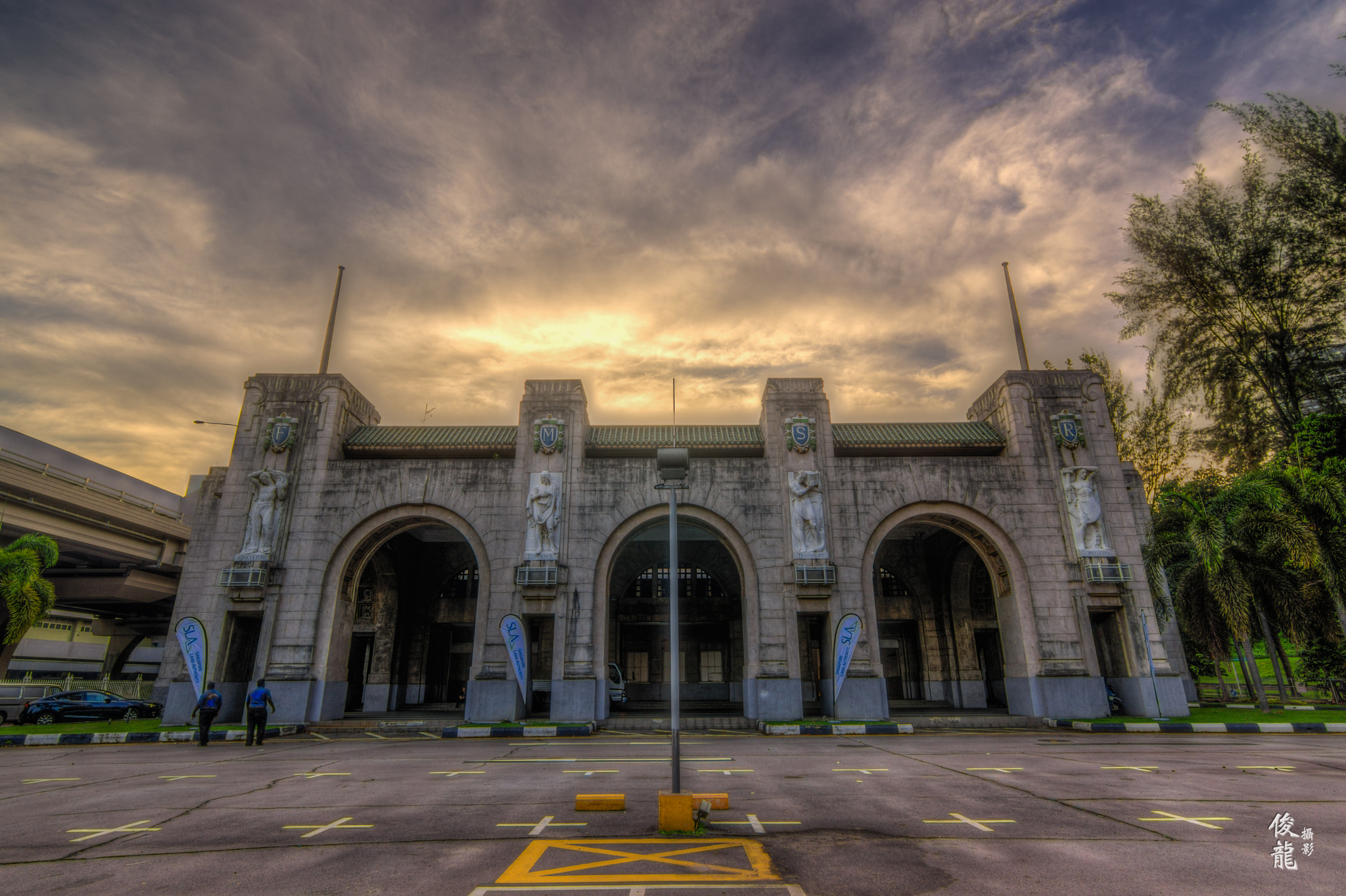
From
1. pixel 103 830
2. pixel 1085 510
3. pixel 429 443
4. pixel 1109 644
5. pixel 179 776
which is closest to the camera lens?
pixel 103 830

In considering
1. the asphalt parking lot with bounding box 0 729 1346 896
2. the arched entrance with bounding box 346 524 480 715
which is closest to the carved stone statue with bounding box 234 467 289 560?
the arched entrance with bounding box 346 524 480 715

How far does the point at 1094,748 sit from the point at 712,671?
2179cm

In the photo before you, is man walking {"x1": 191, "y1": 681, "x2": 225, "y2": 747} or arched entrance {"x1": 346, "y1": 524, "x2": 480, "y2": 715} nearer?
man walking {"x1": 191, "y1": 681, "x2": 225, "y2": 747}

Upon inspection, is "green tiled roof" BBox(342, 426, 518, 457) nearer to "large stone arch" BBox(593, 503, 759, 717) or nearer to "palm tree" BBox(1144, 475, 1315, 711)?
"large stone arch" BBox(593, 503, 759, 717)

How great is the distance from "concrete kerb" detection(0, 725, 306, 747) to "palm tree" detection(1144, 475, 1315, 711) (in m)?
32.8

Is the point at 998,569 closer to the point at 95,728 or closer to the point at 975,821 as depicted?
the point at 975,821

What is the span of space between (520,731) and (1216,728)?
73.9ft

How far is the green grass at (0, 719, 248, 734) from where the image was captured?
20703mm

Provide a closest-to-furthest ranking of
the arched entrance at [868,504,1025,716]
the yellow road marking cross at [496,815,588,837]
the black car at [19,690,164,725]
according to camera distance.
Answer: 1. the yellow road marking cross at [496,815,588,837]
2. the black car at [19,690,164,725]
3. the arched entrance at [868,504,1025,716]

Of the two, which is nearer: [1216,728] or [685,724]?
[1216,728]

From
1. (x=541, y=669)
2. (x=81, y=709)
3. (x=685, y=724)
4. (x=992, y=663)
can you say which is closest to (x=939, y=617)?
(x=992, y=663)

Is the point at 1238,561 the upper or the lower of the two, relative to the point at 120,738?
upper

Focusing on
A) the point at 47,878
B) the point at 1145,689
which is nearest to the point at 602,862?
the point at 47,878

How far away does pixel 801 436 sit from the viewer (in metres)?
24.7
